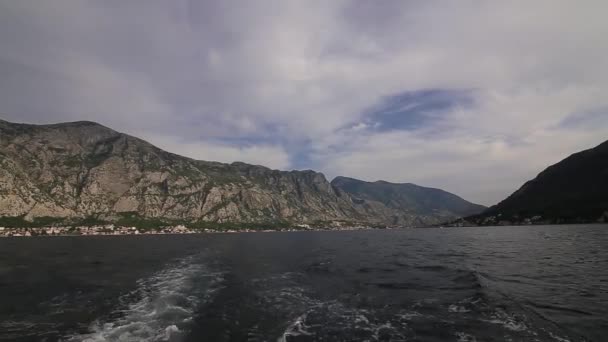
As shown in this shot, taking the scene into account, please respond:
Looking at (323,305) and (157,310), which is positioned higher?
(323,305)

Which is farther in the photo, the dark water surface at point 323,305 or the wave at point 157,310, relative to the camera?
the wave at point 157,310

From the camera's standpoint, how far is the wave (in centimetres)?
2134

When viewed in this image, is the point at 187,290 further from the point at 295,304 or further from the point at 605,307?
the point at 605,307

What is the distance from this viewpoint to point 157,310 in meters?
27.8

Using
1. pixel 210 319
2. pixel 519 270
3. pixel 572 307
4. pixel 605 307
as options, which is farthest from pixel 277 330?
pixel 519 270

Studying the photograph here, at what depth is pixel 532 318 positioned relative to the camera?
2167 cm

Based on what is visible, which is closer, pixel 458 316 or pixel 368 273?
pixel 458 316

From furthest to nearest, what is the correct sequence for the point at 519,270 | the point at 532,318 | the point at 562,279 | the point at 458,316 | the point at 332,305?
the point at 519,270, the point at 562,279, the point at 332,305, the point at 458,316, the point at 532,318

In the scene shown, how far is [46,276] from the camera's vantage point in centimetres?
4659

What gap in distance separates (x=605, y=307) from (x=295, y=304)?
76.2 ft

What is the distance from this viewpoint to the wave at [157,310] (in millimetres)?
21344

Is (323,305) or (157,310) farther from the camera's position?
(323,305)

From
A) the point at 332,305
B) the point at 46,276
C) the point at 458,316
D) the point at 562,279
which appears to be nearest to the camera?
the point at 458,316

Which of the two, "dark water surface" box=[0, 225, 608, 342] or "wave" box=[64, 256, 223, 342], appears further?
"wave" box=[64, 256, 223, 342]
